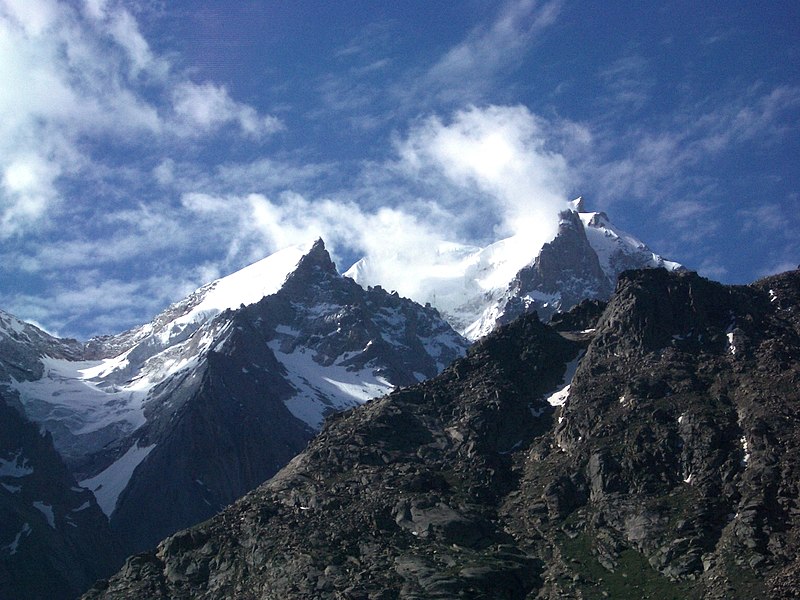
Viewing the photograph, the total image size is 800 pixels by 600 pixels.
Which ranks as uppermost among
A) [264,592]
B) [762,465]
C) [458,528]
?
[762,465]

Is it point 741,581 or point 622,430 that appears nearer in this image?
point 741,581

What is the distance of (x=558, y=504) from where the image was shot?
16962 centimetres

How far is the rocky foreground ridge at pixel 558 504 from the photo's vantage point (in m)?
150

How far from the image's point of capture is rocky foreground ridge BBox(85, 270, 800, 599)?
14950cm

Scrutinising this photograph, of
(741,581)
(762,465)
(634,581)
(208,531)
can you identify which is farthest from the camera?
(208,531)

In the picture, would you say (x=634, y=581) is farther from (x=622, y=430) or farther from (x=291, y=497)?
(x=291, y=497)

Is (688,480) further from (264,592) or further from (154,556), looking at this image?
(154,556)

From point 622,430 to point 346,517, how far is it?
40977 millimetres

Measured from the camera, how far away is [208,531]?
17562 centimetres

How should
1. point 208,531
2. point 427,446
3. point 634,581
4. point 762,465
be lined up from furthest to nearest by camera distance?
1. point 427,446
2. point 208,531
3. point 762,465
4. point 634,581

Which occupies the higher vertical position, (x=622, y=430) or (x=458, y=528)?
(x=622, y=430)

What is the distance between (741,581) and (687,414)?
4115cm

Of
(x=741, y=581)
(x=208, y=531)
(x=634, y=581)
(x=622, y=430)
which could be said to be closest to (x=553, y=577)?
(x=634, y=581)

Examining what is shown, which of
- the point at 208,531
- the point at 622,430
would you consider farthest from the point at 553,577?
the point at 208,531
